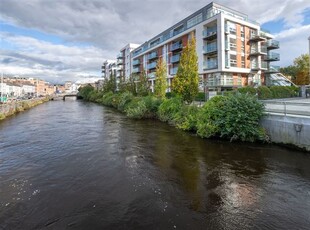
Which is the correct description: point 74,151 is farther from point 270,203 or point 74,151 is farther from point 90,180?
point 270,203

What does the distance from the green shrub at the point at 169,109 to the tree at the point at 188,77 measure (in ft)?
2.93

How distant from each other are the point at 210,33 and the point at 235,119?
2653 cm

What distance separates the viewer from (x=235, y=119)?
14703mm

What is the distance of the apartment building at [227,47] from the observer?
35875 millimetres

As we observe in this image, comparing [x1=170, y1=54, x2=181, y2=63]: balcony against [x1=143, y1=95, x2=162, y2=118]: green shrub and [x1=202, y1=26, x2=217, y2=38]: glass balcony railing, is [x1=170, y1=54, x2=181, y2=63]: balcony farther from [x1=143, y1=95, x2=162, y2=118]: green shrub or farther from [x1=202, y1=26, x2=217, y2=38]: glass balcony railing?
[x1=143, y1=95, x2=162, y2=118]: green shrub

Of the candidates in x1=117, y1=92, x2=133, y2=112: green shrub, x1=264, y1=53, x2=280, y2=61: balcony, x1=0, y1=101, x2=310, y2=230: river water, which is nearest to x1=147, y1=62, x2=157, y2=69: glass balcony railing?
x1=117, y1=92, x2=133, y2=112: green shrub

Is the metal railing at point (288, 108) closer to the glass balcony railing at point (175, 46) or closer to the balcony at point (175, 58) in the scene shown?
the glass balcony railing at point (175, 46)

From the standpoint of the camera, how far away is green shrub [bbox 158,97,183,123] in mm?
23219

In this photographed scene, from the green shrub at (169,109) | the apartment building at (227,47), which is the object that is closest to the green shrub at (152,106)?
the green shrub at (169,109)

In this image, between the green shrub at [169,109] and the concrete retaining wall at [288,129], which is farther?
the green shrub at [169,109]

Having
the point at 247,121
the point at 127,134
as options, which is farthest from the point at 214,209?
the point at 127,134

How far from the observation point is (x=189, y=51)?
78.4ft

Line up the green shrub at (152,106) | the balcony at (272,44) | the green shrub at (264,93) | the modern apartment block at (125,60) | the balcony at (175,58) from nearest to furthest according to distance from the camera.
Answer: the green shrub at (152,106), the green shrub at (264,93), the balcony at (272,44), the balcony at (175,58), the modern apartment block at (125,60)

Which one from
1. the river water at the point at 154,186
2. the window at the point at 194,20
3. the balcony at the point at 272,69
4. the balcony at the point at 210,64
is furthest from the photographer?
the balcony at the point at 272,69
